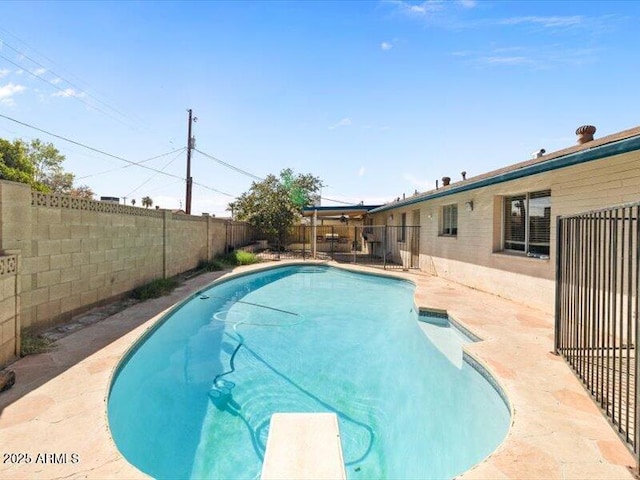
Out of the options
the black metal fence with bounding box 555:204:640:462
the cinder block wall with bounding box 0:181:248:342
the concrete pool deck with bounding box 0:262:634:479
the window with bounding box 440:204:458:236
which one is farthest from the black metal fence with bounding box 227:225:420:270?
the concrete pool deck with bounding box 0:262:634:479

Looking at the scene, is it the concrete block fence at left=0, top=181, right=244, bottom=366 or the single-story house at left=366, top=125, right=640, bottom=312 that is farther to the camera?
the single-story house at left=366, top=125, right=640, bottom=312

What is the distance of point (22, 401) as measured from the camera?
3.00 metres

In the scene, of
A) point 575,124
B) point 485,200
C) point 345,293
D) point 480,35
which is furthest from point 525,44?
point 345,293

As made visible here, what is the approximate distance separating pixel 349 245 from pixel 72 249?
688 inches

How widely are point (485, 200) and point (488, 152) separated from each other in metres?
6.59

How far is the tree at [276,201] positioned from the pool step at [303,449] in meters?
15.4

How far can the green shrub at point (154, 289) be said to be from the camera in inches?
295

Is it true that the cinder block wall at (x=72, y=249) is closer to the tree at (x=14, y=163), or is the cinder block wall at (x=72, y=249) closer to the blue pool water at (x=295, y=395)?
the blue pool water at (x=295, y=395)

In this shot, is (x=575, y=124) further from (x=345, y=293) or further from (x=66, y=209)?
(x=66, y=209)

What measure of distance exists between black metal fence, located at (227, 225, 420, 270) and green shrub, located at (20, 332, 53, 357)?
10522 mm

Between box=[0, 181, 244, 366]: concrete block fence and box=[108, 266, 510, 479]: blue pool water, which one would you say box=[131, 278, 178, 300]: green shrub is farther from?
box=[108, 266, 510, 479]: blue pool water

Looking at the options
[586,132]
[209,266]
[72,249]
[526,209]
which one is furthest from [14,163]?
[586,132]

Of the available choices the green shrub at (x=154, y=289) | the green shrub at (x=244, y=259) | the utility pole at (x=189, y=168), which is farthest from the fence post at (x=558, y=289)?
the utility pole at (x=189, y=168)

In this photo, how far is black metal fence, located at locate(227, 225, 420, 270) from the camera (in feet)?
45.8
